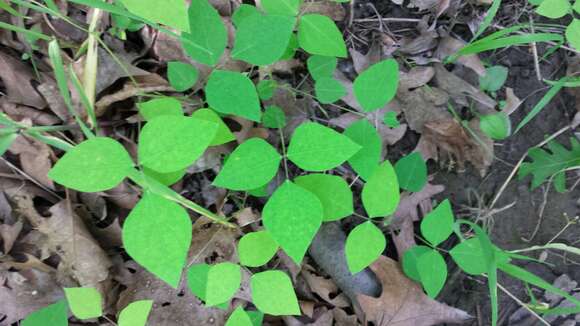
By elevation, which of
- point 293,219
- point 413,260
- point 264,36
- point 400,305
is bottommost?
point 400,305

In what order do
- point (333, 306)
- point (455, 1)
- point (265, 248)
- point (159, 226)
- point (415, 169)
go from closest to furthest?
1. point (159, 226)
2. point (265, 248)
3. point (415, 169)
4. point (333, 306)
5. point (455, 1)

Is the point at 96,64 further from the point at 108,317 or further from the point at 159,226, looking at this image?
the point at 108,317

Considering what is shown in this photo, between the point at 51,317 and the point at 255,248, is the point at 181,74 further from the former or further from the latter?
the point at 51,317

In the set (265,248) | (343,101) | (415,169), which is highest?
(343,101)

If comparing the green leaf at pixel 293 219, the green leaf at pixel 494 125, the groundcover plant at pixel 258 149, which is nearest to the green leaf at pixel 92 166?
the groundcover plant at pixel 258 149

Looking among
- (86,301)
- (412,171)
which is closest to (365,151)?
(412,171)

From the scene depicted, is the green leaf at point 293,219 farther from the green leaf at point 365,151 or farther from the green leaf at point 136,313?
the green leaf at point 136,313

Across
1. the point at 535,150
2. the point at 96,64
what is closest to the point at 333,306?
the point at 535,150
